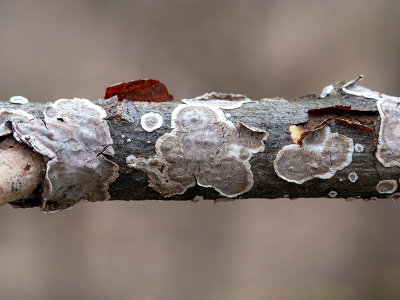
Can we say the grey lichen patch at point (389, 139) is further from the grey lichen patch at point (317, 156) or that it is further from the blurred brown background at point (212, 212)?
the blurred brown background at point (212, 212)

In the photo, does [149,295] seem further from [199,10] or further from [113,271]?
[199,10]

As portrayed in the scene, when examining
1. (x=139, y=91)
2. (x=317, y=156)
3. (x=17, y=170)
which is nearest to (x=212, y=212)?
(x=139, y=91)

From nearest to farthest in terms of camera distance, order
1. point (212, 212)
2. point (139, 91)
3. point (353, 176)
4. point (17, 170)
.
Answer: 1. point (17, 170)
2. point (353, 176)
3. point (139, 91)
4. point (212, 212)

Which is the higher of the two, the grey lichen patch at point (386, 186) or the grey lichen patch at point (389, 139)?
the grey lichen patch at point (389, 139)

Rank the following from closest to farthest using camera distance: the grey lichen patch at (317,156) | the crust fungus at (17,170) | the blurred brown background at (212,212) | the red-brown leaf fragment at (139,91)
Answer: the crust fungus at (17,170), the grey lichen patch at (317,156), the red-brown leaf fragment at (139,91), the blurred brown background at (212,212)

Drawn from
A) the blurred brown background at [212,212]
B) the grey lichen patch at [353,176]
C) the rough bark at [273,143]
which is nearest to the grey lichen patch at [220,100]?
the rough bark at [273,143]

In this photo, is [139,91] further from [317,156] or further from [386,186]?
[386,186]
